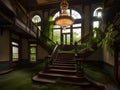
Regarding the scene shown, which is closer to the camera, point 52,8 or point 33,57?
point 33,57

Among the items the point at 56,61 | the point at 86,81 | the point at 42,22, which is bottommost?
the point at 86,81

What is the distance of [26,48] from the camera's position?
13.2 meters

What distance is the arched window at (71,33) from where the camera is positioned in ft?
46.2

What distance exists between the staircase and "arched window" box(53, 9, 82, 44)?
18.2 ft

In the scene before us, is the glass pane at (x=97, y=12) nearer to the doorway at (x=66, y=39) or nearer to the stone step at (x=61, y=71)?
the doorway at (x=66, y=39)

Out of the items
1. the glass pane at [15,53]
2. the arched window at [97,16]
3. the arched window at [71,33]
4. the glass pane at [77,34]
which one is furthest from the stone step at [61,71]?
the arched window at [97,16]

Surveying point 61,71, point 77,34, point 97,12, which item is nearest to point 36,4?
point 77,34

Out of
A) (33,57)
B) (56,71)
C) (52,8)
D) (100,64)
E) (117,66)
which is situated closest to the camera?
(117,66)

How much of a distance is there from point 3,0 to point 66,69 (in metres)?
4.87

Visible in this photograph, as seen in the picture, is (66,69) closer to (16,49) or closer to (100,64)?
(100,64)

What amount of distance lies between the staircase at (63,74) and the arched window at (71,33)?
5551mm

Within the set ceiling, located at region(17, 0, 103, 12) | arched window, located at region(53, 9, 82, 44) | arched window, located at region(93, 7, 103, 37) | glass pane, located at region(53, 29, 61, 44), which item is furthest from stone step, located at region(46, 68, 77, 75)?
arched window, located at region(93, 7, 103, 37)

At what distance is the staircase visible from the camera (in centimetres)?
610

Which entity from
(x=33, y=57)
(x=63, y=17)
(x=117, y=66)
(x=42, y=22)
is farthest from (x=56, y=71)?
(x=42, y=22)
